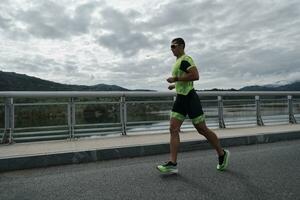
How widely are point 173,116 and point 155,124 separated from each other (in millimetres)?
4949

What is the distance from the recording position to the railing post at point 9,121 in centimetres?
854

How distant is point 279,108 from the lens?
14219 millimetres

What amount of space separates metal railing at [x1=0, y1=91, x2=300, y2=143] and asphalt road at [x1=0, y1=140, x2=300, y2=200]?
283 centimetres

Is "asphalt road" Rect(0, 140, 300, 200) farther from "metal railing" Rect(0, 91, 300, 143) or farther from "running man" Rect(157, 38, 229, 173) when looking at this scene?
"metal railing" Rect(0, 91, 300, 143)

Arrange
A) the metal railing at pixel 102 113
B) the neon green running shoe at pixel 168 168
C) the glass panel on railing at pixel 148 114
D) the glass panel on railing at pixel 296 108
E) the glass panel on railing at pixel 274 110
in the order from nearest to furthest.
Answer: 1. the neon green running shoe at pixel 168 168
2. the metal railing at pixel 102 113
3. the glass panel on railing at pixel 148 114
4. the glass panel on railing at pixel 274 110
5. the glass panel on railing at pixel 296 108

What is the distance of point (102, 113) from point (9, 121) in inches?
95.2

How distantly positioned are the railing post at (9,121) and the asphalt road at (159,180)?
8.87 ft

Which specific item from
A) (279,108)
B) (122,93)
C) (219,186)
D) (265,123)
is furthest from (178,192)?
(279,108)

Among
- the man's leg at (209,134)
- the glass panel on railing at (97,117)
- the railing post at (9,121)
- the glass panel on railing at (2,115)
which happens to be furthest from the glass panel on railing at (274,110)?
the glass panel on railing at (2,115)

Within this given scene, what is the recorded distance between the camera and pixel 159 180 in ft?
16.8

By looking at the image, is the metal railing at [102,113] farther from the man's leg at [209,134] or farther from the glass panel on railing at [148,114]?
the man's leg at [209,134]

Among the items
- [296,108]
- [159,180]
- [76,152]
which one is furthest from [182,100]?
[296,108]

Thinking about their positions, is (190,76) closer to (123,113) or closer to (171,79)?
(171,79)

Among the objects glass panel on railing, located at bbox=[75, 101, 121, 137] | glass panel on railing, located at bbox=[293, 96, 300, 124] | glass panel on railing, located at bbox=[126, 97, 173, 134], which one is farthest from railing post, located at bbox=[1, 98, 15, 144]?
glass panel on railing, located at bbox=[293, 96, 300, 124]
